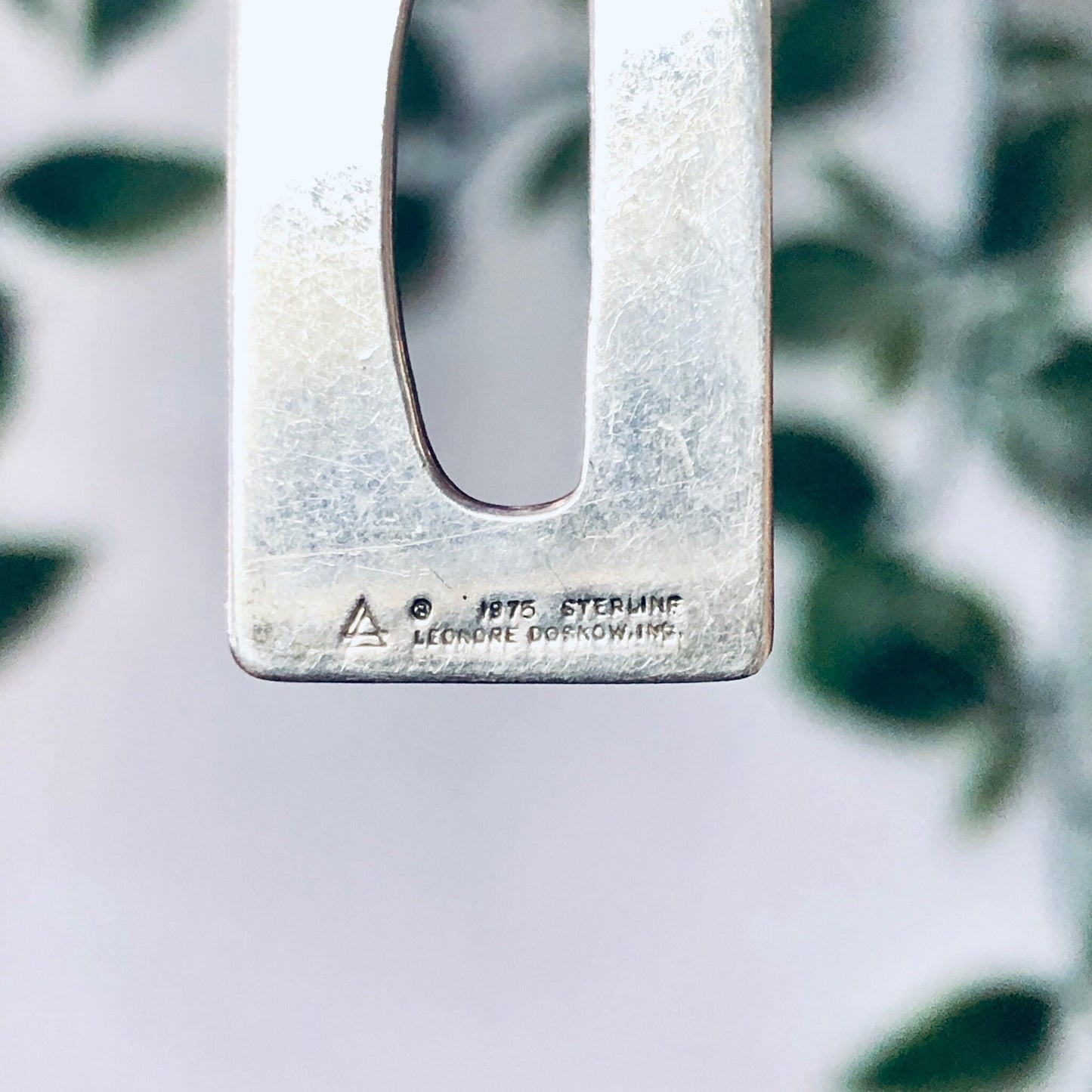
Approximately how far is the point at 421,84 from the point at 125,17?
79mm

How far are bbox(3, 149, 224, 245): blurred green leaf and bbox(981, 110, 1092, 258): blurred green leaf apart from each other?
0.21m

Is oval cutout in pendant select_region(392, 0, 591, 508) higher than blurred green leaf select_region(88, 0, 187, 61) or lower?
lower

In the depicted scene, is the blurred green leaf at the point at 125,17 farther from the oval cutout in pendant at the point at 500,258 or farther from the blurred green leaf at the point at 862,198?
the blurred green leaf at the point at 862,198

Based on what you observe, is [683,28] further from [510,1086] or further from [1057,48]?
[510,1086]

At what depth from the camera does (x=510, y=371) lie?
29 cm

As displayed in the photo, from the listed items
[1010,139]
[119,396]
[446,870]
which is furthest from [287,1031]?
[1010,139]

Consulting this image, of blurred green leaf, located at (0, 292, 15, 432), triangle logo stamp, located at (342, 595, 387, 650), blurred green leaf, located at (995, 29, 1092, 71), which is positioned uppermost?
blurred green leaf, located at (995, 29, 1092, 71)

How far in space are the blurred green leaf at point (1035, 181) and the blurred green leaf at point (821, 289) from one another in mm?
35

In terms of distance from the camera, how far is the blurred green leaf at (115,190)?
28cm

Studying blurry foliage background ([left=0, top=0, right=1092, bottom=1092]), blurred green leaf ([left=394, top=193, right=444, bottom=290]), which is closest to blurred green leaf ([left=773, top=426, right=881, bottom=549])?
blurry foliage background ([left=0, top=0, right=1092, bottom=1092])

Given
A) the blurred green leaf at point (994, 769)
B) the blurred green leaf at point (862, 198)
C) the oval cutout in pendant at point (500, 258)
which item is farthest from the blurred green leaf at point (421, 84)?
the blurred green leaf at point (994, 769)

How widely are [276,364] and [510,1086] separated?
22 cm

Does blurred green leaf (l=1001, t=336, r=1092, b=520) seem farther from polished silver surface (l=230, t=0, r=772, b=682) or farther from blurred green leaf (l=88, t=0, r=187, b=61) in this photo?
blurred green leaf (l=88, t=0, r=187, b=61)

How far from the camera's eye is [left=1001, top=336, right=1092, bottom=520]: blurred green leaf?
300mm
